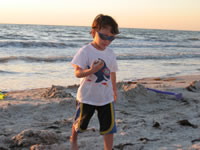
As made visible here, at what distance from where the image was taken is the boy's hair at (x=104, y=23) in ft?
7.43

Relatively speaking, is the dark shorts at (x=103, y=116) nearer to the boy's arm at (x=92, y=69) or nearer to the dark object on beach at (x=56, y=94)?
the boy's arm at (x=92, y=69)

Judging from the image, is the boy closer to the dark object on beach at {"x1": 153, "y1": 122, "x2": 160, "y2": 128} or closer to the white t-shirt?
the white t-shirt

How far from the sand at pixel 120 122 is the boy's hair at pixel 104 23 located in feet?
4.03

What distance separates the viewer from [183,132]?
3.14m

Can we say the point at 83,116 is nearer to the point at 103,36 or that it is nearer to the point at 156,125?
the point at 103,36

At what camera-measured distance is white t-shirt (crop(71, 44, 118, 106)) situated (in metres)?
2.25

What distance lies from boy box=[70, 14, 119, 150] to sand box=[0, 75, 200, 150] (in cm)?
47

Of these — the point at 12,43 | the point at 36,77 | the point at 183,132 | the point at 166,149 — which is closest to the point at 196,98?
the point at 183,132

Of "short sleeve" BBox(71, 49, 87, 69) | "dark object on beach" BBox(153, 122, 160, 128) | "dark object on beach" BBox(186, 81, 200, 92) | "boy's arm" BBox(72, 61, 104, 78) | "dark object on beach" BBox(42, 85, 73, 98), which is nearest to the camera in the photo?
"boy's arm" BBox(72, 61, 104, 78)

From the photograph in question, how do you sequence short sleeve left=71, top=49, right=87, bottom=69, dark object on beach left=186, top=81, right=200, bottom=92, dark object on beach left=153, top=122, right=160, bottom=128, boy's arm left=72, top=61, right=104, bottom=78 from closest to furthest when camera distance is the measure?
boy's arm left=72, top=61, right=104, bottom=78 < short sleeve left=71, top=49, right=87, bottom=69 < dark object on beach left=153, top=122, right=160, bottom=128 < dark object on beach left=186, top=81, right=200, bottom=92

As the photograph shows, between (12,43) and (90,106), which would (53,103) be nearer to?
(90,106)

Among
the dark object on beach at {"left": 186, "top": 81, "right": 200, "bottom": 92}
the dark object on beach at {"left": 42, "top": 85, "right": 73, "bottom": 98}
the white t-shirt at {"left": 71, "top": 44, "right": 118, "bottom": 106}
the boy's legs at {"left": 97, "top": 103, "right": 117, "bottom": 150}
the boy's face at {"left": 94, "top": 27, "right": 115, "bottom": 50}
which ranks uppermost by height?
the boy's face at {"left": 94, "top": 27, "right": 115, "bottom": 50}

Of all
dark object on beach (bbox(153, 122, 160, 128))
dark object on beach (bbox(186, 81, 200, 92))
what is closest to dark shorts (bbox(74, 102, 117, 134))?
dark object on beach (bbox(153, 122, 160, 128))

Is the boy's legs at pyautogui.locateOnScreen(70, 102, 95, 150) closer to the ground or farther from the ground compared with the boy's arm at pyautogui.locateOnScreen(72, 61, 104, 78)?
closer to the ground
